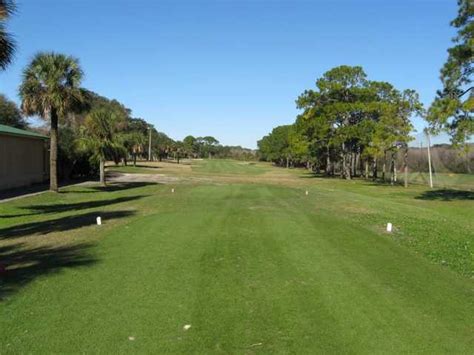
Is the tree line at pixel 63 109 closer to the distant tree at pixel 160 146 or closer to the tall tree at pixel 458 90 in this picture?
the tall tree at pixel 458 90

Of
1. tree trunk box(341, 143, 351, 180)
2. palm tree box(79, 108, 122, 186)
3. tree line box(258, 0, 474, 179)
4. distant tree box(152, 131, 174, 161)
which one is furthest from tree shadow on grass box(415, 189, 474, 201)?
distant tree box(152, 131, 174, 161)

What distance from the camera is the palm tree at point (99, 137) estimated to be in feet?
108

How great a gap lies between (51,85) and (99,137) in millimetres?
7894

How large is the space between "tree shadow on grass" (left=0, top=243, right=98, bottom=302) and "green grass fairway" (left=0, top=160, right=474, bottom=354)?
0.13ft

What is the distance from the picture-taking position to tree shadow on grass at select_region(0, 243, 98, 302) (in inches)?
300

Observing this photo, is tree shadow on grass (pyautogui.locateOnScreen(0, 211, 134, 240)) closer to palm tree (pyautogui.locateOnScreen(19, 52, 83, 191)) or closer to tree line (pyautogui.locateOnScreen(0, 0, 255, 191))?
tree line (pyautogui.locateOnScreen(0, 0, 255, 191))

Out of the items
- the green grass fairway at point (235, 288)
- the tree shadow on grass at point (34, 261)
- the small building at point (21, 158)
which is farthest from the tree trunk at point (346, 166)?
the tree shadow on grass at point (34, 261)

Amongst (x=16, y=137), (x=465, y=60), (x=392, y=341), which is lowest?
(x=392, y=341)

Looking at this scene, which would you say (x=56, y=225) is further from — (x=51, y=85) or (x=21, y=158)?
(x=21, y=158)

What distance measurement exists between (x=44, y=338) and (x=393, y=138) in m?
37.8

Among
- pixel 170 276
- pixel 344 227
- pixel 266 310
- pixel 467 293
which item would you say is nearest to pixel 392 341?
pixel 266 310

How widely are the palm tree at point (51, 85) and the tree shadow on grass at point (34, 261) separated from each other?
55.5 feet

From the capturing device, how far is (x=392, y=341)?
17.5ft

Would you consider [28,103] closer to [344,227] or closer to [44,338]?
[344,227]
